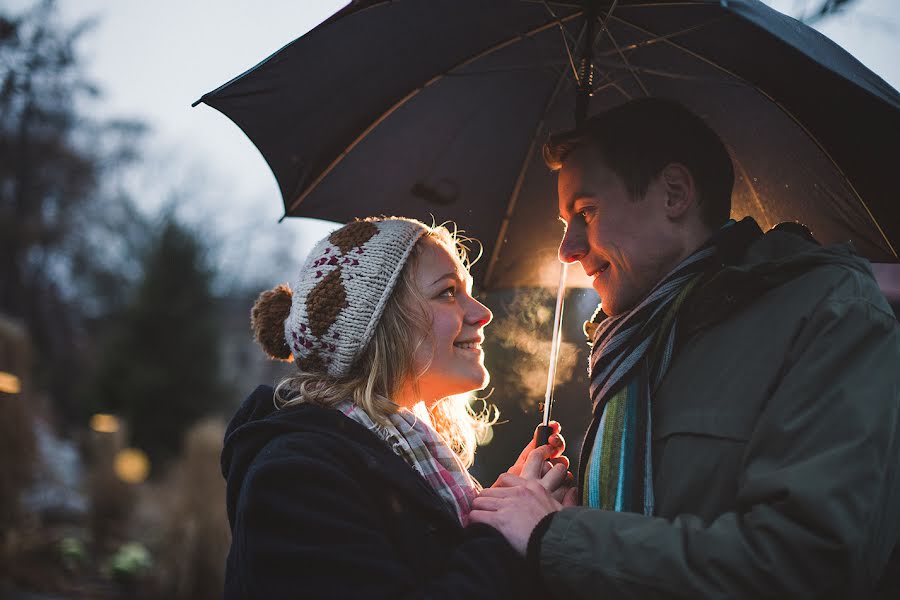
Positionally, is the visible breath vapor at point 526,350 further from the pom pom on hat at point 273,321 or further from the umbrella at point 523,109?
the pom pom on hat at point 273,321

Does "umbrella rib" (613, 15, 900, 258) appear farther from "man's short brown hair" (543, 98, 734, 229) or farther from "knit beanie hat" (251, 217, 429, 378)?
"knit beanie hat" (251, 217, 429, 378)

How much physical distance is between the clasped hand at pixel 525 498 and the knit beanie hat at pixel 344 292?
622mm

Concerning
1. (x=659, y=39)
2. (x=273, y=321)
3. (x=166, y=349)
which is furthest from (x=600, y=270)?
(x=166, y=349)

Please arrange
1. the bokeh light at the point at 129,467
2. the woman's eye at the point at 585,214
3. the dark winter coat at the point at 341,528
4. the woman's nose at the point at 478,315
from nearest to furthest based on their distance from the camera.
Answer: the dark winter coat at the point at 341,528
the woman's eye at the point at 585,214
the woman's nose at the point at 478,315
the bokeh light at the point at 129,467

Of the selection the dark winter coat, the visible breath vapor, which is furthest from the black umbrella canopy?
the dark winter coat

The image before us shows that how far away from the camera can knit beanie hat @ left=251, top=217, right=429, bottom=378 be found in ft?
7.64

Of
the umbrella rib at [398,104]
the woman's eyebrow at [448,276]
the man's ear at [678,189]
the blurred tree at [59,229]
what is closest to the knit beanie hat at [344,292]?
the woman's eyebrow at [448,276]

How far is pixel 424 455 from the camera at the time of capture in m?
2.32

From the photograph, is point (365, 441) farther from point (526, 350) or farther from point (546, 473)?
point (526, 350)

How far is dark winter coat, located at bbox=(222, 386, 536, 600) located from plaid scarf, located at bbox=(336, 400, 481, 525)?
0.28ft

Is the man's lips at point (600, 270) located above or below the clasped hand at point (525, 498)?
above

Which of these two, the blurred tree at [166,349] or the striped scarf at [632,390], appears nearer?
the striped scarf at [632,390]

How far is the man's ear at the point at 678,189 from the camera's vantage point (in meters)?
2.30

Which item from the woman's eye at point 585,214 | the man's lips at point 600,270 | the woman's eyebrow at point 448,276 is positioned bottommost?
the woman's eyebrow at point 448,276
